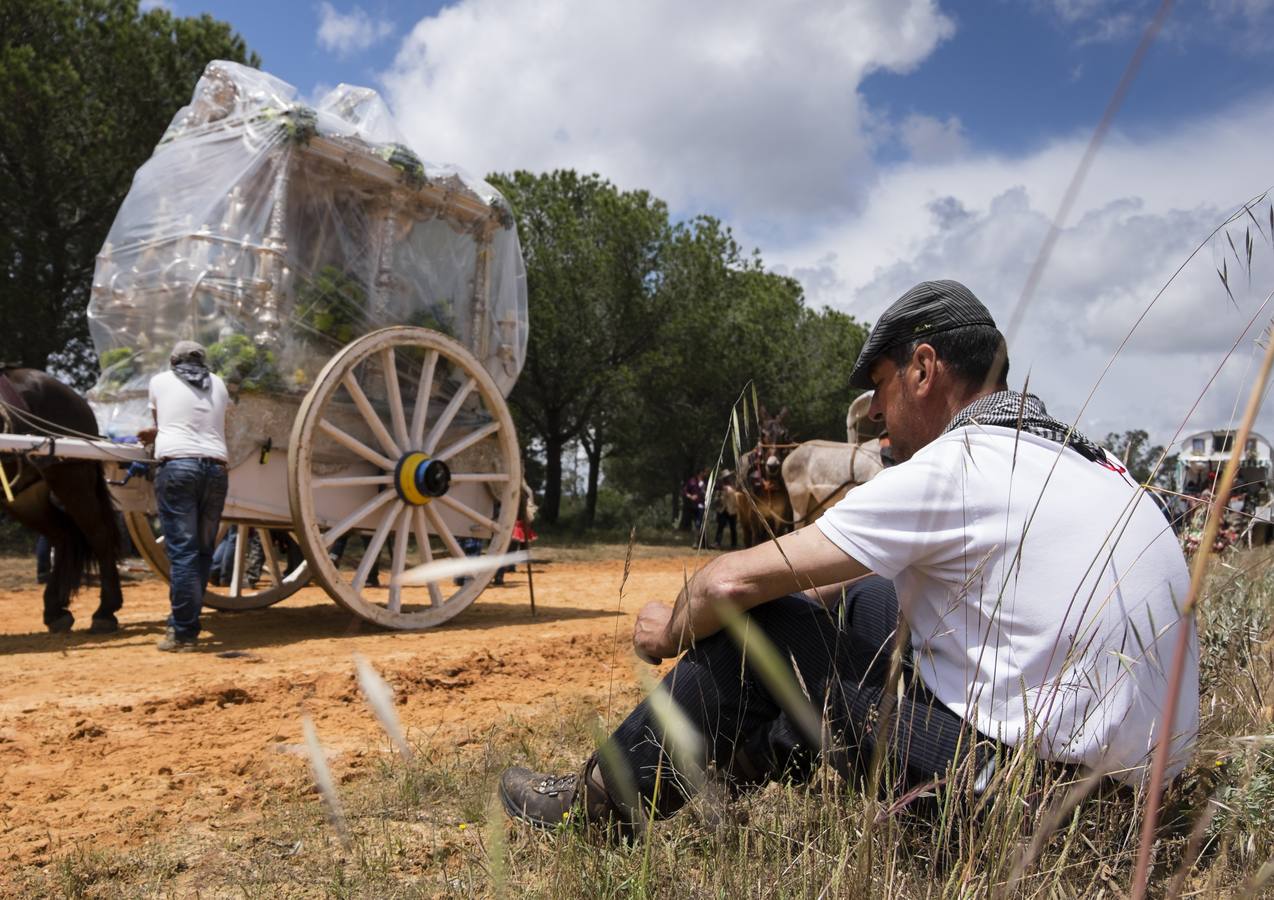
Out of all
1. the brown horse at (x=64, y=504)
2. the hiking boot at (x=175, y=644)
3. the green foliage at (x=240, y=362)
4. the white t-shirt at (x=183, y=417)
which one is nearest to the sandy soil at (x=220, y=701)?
the hiking boot at (x=175, y=644)

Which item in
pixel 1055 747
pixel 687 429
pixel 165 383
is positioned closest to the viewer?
pixel 1055 747

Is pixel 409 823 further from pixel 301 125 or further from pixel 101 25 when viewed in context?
pixel 101 25

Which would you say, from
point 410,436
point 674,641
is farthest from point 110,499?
point 674,641

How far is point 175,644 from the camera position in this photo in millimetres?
6027

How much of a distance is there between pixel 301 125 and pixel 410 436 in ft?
7.09

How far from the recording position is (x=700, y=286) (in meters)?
26.8

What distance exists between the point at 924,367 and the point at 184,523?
5087mm

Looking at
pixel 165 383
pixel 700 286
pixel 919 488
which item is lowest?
pixel 919 488

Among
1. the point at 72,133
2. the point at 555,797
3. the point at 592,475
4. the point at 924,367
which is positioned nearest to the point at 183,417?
the point at 555,797

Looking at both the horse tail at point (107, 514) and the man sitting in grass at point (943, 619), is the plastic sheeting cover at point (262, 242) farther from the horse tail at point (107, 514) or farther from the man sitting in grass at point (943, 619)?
the man sitting in grass at point (943, 619)

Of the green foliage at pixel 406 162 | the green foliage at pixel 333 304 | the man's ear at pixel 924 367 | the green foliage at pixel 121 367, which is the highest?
the green foliage at pixel 406 162

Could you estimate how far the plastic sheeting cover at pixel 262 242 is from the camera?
6523mm

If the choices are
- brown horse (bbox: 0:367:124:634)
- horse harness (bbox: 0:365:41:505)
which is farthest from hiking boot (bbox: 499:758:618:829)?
brown horse (bbox: 0:367:124:634)

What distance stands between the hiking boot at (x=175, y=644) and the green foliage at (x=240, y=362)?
1.55 m
